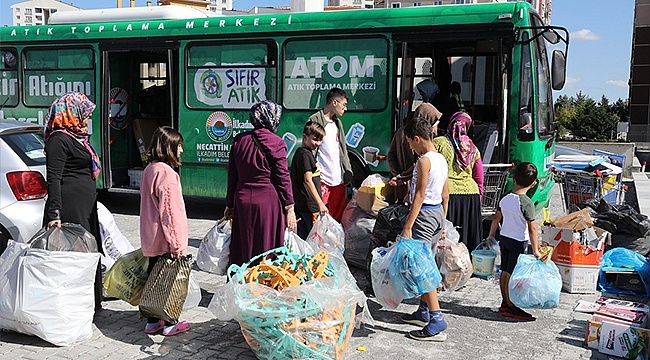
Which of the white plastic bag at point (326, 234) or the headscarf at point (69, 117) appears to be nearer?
the headscarf at point (69, 117)

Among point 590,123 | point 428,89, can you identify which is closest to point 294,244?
point 428,89

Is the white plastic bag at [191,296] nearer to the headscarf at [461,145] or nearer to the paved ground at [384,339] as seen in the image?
the paved ground at [384,339]

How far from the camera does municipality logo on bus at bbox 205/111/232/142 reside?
→ 30.0ft

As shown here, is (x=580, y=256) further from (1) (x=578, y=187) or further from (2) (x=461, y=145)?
(1) (x=578, y=187)

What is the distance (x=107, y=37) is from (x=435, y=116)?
6112 millimetres

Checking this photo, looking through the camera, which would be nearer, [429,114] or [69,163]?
[69,163]

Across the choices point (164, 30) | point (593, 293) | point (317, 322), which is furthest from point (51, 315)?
point (164, 30)

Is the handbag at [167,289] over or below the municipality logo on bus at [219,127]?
below

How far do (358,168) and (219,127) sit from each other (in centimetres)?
226

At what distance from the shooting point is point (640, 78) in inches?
1817

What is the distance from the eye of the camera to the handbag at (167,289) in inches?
180

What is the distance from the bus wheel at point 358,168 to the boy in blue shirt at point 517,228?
311cm

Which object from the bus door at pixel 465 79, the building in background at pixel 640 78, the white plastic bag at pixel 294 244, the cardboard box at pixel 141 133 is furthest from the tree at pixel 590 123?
the white plastic bag at pixel 294 244

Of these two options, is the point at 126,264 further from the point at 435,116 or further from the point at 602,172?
the point at 602,172
